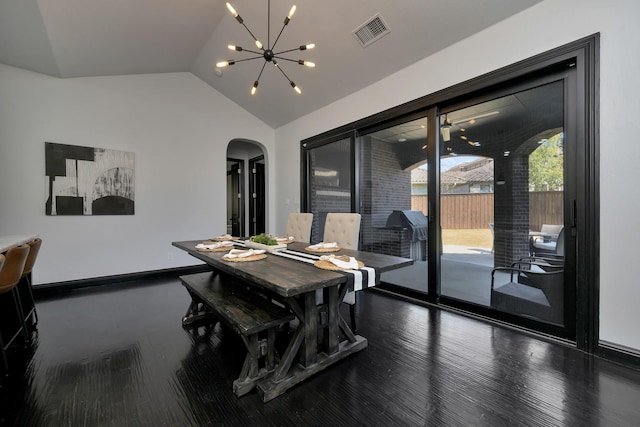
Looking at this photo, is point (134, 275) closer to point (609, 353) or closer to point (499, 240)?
point (499, 240)

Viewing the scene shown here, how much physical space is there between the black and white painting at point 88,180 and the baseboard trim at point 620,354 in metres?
5.46

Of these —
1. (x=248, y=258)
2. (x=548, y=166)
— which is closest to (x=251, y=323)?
(x=248, y=258)

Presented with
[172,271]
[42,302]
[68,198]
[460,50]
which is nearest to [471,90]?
[460,50]

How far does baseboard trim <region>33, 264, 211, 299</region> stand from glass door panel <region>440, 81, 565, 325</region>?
402 centimetres

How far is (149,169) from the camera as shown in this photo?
4.21 metres

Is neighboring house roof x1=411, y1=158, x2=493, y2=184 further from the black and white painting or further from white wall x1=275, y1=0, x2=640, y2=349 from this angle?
the black and white painting

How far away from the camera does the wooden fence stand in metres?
2.27

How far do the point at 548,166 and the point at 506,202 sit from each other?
448mm

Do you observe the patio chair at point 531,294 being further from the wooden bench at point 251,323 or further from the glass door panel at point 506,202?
the wooden bench at point 251,323

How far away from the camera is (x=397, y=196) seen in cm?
347

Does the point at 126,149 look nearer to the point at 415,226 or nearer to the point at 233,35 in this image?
the point at 233,35

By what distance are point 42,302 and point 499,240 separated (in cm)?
522

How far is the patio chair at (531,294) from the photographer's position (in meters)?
2.25

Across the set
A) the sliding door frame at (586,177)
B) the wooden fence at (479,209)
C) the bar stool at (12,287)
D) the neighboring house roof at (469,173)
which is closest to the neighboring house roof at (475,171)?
the neighboring house roof at (469,173)
